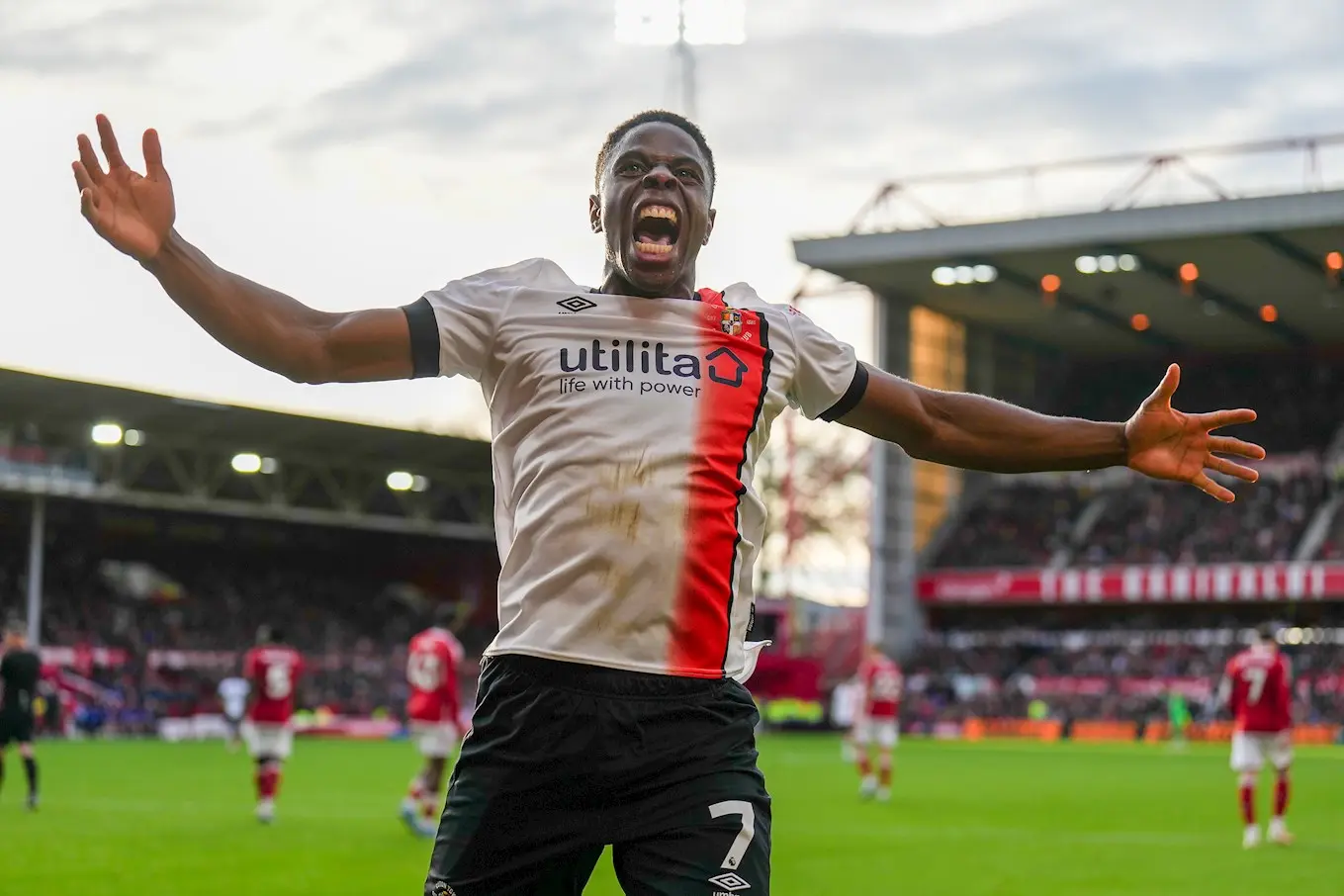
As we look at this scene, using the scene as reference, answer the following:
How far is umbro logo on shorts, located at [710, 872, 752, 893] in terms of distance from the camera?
391cm

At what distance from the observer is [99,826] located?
17844mm

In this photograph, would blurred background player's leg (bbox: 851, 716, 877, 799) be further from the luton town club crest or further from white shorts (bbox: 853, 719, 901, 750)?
the luton town club crest

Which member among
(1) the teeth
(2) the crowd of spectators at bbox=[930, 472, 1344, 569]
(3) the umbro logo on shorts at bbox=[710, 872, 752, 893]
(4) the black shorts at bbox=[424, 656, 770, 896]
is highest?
(2) the crowd of spectators at bbox=[930, 472, 1344, 569]

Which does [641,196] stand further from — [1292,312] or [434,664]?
[1292,312]

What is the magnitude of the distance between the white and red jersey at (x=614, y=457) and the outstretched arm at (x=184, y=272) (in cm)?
29

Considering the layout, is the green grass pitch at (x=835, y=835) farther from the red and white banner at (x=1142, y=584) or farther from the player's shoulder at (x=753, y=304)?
the red and white banner at (x=1142, y=584)

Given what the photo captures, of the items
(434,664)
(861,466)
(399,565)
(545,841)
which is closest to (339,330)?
(545,841)

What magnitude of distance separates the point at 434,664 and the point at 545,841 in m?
14.7

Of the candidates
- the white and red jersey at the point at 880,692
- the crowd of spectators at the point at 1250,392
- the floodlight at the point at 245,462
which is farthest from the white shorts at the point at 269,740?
the crowd of spectators at the point at 1250,392

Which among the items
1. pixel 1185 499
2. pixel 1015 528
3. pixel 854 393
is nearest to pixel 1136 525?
pixel 1185 499

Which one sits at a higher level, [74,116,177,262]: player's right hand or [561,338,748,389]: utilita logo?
[74,116,177,262]: player's right hand

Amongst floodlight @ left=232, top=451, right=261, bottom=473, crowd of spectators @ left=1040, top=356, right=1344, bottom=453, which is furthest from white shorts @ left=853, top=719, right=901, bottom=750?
crowd of spectators @ left=1040, top=356, right=1344, bottom=453

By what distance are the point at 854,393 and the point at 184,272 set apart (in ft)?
5.36

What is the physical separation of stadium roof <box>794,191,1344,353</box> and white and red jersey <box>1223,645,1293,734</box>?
27.0 m
